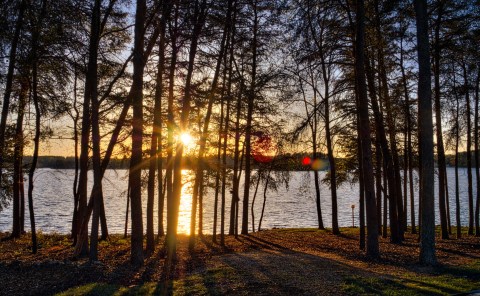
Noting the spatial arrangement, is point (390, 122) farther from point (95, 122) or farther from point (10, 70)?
point (10, 70)

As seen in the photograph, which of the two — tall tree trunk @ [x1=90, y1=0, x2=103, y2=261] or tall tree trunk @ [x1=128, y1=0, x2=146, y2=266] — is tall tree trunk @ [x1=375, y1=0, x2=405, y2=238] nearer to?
tall tree trunk @ [x1=128, y1=0, x2=146, y2=266]

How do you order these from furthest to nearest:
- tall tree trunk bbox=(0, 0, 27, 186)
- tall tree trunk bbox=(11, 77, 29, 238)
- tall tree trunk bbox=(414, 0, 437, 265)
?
1. tall tree trunk bbox=(11, 77, 29, 238)
2. tall tree trunk bbox=(0, 0, 27, 186)
3. tall tree trunk bbox=(414, 0, 437, 265)

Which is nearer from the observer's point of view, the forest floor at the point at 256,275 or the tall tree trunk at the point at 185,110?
the forest floor at the point at 256,275

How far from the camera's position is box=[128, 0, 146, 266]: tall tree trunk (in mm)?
12023

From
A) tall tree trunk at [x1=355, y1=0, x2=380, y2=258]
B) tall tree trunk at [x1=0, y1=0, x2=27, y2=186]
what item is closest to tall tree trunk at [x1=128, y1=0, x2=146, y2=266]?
A: tall tree trunk at [x1=0, y1=0, x2=27, y2=186]

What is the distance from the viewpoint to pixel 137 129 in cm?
1210

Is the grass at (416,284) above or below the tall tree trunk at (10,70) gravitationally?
below

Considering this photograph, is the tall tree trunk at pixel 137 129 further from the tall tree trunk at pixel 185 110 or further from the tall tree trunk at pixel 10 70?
the tall tree trunk at pixel 10 70

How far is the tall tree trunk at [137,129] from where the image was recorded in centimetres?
1202

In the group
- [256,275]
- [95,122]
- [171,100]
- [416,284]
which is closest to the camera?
[416,284]

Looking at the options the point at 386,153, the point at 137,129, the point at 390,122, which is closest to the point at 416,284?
the point at 137,129

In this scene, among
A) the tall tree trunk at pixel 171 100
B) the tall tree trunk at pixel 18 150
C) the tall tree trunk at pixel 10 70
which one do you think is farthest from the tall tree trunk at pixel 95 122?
the tall tree trunk at pixel 18 150

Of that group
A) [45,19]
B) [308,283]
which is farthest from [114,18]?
[308,283]

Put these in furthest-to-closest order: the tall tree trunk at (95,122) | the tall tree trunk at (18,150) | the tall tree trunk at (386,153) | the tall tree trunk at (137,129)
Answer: the tall tree trunk at (18,150) → the tall tree trunk at (386,153) → the tall tree trunk at (95,122) → the tall tree trunk at (137,129)
